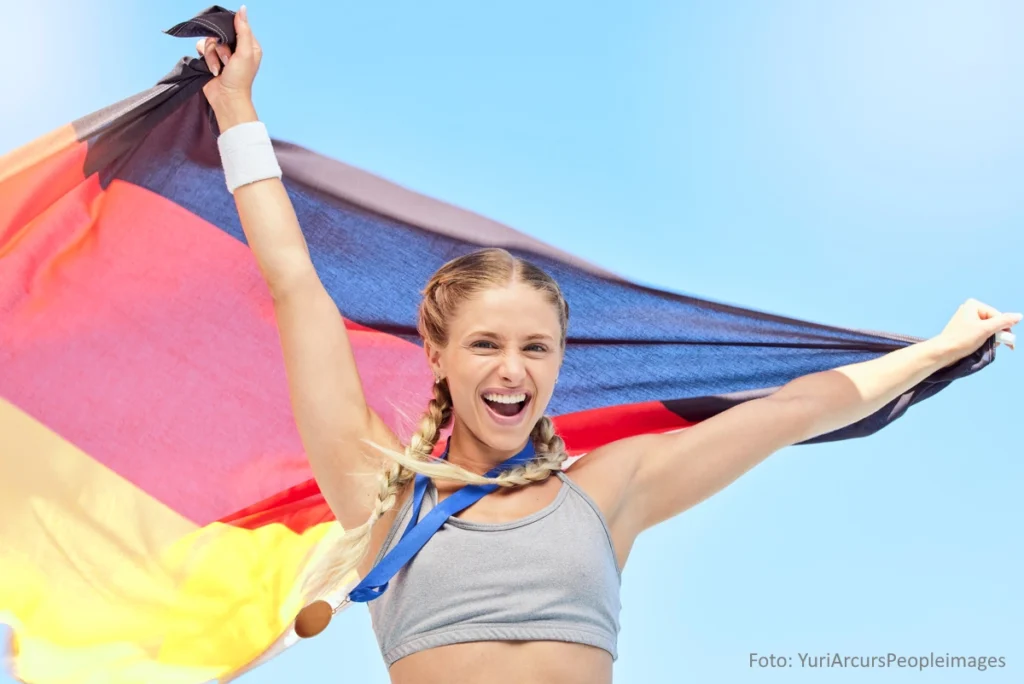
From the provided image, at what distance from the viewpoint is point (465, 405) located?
7.43 ft

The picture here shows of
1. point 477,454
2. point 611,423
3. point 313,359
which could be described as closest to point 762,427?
point 611,423

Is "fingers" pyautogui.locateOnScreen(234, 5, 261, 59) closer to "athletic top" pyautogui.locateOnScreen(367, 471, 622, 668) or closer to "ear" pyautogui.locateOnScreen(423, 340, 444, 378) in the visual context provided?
"ear" pyautogui.locateOnScreen(423, 340, 444, 378)

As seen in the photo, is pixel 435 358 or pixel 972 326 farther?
pixel 972 326

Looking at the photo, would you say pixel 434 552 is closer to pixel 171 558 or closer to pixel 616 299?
pixel 171 558

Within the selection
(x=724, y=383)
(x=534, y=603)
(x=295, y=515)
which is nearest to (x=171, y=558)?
(x=295, y=515)

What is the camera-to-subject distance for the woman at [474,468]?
2.12 m

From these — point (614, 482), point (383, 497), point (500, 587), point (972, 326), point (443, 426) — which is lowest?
point (500, 587)

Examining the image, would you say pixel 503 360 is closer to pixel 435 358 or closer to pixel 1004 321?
pixel 435 358

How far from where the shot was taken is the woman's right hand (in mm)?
2309

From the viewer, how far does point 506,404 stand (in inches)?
88.8

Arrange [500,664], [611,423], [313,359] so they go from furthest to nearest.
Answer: [611,423] < [313,359] < [500,664]

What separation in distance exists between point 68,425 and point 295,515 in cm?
55

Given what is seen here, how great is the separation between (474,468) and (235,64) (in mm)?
968

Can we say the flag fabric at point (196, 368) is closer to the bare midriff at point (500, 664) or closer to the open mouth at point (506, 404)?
the bare midriff at point (500, 664)
